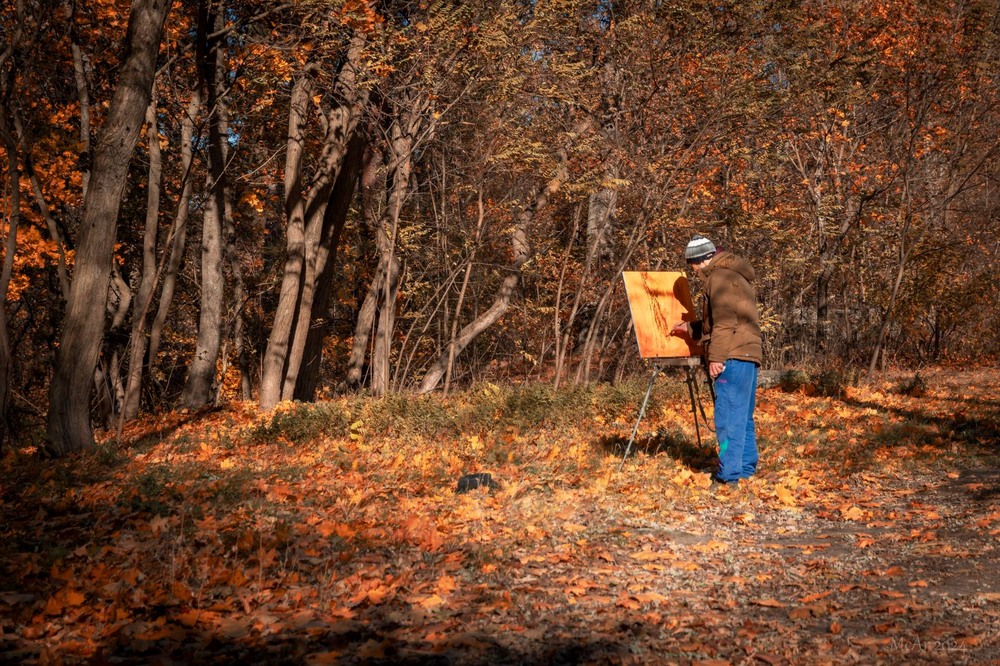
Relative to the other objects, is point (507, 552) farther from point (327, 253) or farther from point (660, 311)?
point (327, 253)

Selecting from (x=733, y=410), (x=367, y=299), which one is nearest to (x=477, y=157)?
(x=367, y=299)

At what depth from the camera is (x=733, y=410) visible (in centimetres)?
788

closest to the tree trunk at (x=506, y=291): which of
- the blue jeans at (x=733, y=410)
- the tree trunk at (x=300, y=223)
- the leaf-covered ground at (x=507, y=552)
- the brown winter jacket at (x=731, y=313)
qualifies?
the tree trunk at (x=300, y=223)

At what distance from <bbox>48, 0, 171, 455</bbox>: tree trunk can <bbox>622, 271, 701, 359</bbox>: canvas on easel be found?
17.8 feet

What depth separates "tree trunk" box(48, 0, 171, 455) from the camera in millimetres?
9469

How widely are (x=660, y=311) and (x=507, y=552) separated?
3.75 meters

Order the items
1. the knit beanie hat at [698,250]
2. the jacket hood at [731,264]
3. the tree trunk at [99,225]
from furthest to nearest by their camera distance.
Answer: the tree trunk at [99,225], the knit beanie hat at [698,250], the jacket hood at [731,264]

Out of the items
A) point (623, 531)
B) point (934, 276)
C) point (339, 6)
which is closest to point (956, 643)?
point (623, 531)

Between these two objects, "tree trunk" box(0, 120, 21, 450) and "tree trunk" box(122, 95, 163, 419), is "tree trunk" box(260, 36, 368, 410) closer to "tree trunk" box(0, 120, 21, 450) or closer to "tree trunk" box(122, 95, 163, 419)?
"tree trunk" box(122, 95, 163, 419)

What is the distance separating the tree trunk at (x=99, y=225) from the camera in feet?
31.1

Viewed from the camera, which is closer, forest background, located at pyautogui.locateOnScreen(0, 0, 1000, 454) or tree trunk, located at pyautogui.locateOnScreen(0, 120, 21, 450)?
tree trunk, located at pyautogui.locateOnScreen(0, 120, 21, 450)

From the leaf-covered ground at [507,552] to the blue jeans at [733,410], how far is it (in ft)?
0.90

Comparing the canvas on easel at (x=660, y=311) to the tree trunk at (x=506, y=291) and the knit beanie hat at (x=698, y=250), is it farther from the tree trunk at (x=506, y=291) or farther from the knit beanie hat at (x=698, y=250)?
the tree trunk at (x=506, y=291)

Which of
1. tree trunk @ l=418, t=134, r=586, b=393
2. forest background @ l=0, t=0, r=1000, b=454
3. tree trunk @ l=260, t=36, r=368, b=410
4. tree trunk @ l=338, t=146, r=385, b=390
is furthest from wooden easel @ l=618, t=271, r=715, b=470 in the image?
tree trunk @ l=338, t=146, r=385, b=390
